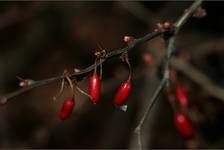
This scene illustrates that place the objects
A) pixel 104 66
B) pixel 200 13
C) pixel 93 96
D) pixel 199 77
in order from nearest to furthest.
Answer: pixel 93 96 < pixel 200 13 < pixel 199 77 < pixel 104 66

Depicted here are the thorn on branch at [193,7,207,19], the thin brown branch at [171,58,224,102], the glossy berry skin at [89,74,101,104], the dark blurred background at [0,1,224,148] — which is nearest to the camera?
the glossy berry skin at [89,74,101,104]

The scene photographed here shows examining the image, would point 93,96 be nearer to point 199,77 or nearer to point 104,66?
point 199,77

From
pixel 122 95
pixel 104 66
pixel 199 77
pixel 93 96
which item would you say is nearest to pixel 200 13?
pixel 122 95

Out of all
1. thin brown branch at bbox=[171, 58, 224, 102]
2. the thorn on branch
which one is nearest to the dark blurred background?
thin brown branch at bbox=[171, 58, 224, 102]

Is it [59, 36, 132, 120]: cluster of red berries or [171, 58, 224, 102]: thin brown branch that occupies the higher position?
[59, 36, 132, 120]: cluster of red berries

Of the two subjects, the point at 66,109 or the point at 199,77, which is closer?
the point at 66,109

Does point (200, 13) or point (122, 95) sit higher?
point (200, 13)

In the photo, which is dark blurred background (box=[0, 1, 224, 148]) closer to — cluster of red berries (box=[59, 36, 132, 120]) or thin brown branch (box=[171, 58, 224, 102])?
thin brown branch (box=[171, 58, 224, 102])

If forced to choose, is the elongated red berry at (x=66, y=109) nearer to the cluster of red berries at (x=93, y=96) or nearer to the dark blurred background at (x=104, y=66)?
the cluster of red berries at (x=93, y=96)

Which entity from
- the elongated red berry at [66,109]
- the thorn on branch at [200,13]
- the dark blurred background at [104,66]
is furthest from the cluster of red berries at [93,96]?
the dark blurred background at [104,66]
